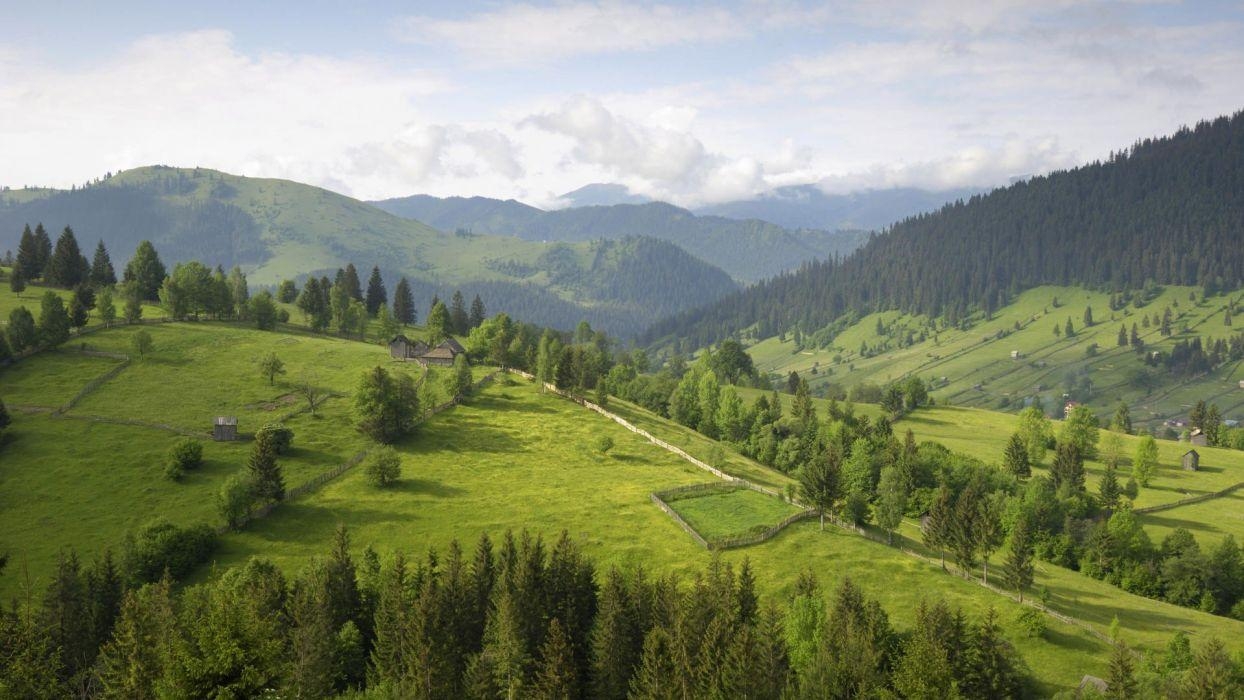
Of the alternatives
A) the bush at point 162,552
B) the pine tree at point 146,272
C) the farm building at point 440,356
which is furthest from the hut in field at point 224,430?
the pine tree at point 146,272

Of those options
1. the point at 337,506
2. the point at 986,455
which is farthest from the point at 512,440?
the point at 986,455

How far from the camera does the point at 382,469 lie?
9025cm

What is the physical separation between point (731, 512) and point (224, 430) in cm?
6595

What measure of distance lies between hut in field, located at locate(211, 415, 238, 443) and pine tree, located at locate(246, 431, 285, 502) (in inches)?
647

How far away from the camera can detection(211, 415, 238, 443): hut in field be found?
97312 millimetres

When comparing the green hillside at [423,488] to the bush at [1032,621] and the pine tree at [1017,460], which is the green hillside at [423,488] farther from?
the pine tree at [1017,460]

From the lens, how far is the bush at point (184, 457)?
286 feet

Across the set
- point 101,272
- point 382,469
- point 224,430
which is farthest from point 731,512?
point 101,272

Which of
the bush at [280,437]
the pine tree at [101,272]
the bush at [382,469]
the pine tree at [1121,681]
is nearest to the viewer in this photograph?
the pine tree at [1121,681]

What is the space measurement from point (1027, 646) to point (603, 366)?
120 meters

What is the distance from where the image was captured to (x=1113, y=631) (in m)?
63.2

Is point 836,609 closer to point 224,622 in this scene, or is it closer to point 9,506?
point 224,622

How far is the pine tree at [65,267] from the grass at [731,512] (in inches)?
5892

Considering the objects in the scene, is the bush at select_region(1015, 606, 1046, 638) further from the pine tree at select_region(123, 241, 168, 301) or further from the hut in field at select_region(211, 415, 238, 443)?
the pine tree at select_region(123, 241, 168, 301)
